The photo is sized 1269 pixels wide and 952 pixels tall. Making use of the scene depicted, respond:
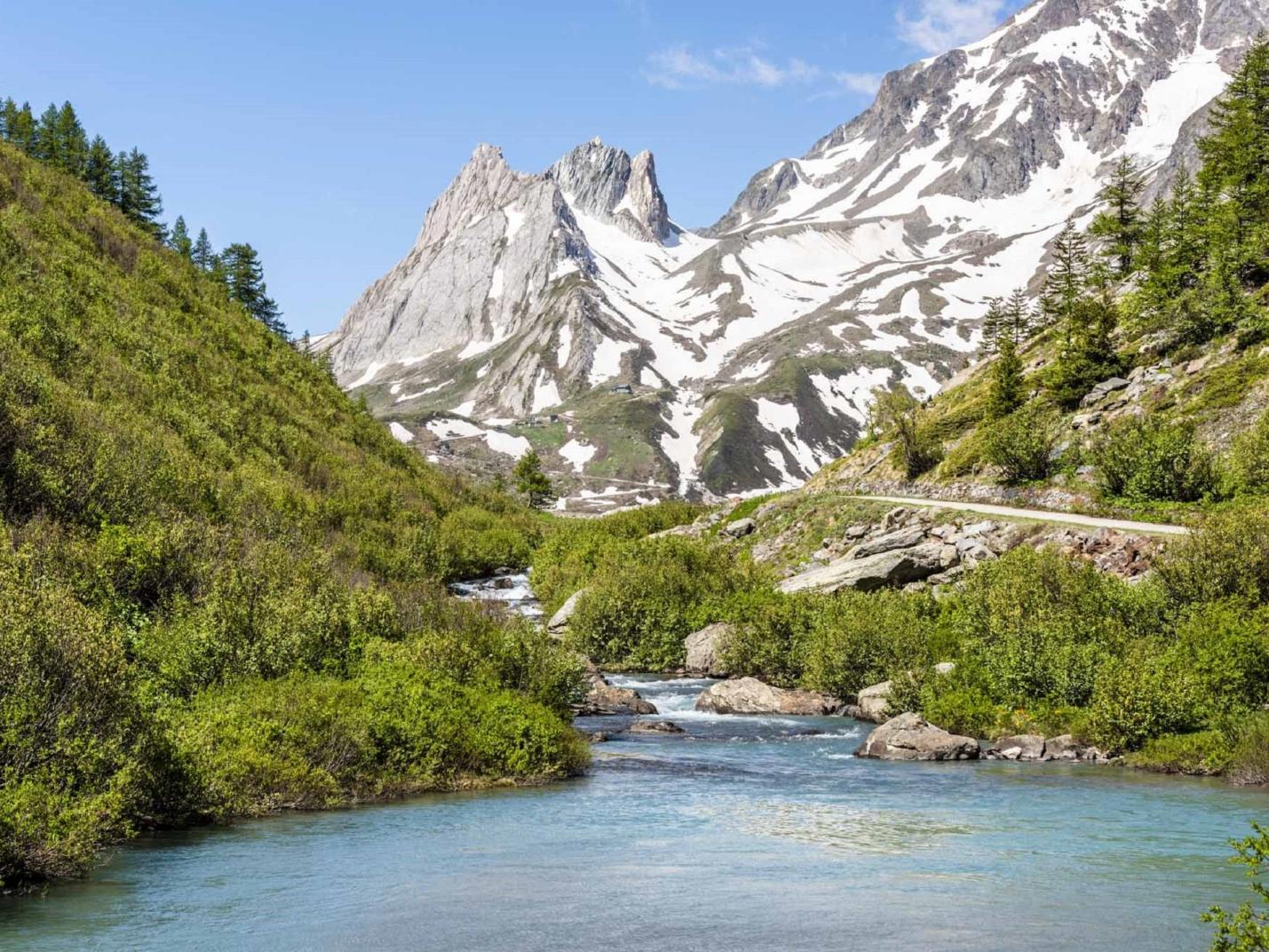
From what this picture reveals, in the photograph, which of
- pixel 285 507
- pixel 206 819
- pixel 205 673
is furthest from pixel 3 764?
pixel 285 507

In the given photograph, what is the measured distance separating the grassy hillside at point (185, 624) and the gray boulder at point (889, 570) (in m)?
22.0

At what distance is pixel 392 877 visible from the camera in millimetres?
19031

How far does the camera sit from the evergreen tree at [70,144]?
10594 cm

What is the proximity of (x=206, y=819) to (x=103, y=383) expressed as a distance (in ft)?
121

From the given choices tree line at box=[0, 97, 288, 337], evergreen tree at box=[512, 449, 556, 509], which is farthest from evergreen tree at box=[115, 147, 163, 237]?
evergreen tree at box=[512, 449, 556, 509]

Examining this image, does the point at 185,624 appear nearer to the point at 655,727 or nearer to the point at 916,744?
the point at 655,727

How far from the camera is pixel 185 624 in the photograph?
95.5 feet

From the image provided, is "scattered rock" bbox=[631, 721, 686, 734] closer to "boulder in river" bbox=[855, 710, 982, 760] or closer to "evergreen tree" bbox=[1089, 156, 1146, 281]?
"boulder in river" bbox=[855, 710, 982, 760]

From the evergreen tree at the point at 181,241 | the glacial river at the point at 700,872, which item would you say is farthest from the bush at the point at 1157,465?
the evergreen tree at the point at 181,241

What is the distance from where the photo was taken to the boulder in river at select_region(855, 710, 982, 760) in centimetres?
3291

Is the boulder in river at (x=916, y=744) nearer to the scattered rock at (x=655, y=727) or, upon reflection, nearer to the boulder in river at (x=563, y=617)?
the scattered rock at (x=655, y=727)

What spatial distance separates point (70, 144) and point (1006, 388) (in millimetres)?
98074

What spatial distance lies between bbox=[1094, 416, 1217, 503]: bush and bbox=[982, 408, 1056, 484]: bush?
520 centimetres

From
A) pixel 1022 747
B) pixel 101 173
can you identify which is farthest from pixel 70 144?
pixel 1022 747
